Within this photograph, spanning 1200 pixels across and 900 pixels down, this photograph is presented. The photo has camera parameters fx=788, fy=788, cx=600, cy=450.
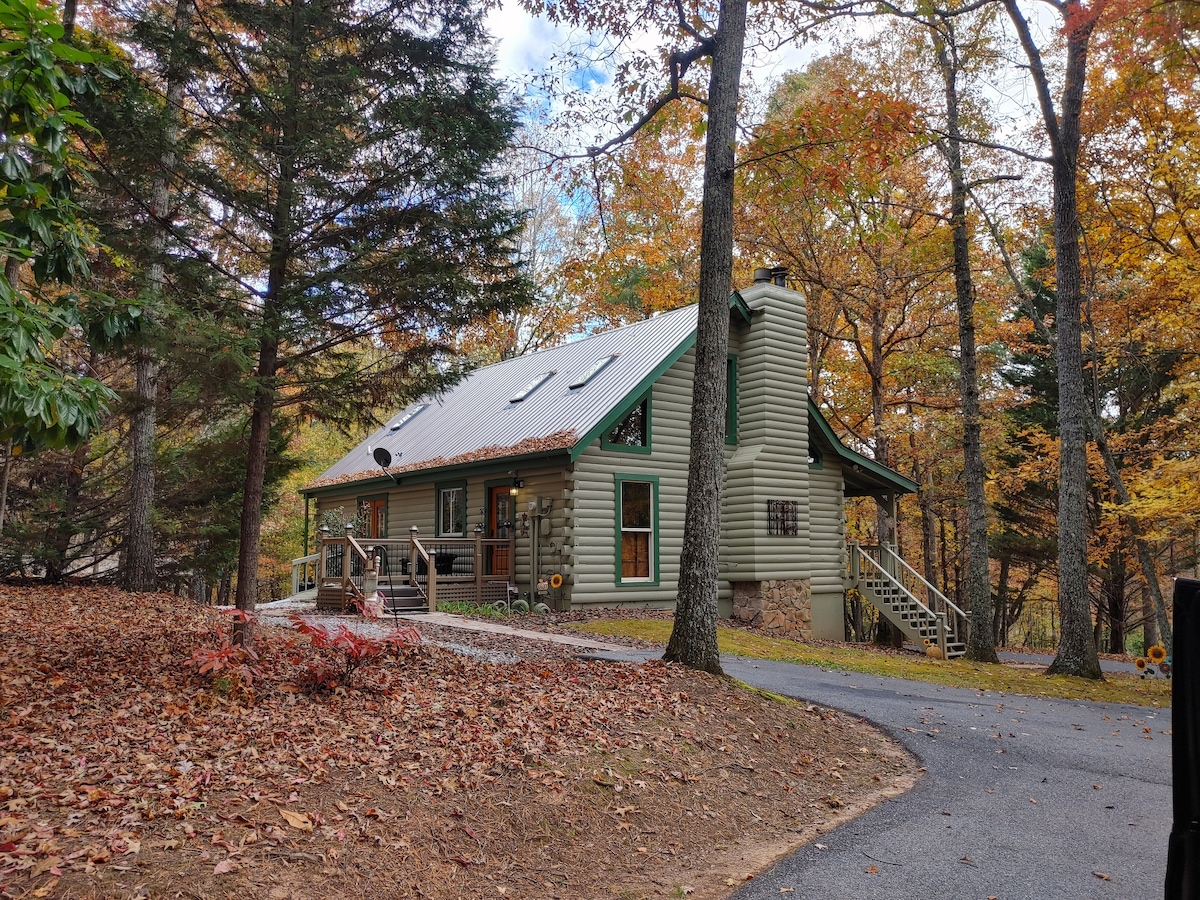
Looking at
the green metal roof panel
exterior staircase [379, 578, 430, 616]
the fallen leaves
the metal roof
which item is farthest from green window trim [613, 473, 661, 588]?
the fallen leaves

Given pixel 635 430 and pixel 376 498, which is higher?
pixel 635 430

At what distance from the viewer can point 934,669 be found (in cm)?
1271

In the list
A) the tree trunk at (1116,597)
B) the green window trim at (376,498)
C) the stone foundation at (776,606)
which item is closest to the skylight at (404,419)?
the green window trim at (376,498)

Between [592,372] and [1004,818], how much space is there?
13.1 metres

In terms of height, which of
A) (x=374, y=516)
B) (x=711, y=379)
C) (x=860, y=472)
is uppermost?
(x=711, y=379)

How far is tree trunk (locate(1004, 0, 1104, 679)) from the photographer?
11703 mm

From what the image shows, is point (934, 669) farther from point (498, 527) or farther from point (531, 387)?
point (531, 387)

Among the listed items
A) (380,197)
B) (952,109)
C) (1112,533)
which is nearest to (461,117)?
(380,197)

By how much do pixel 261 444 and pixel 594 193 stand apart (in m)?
5.75

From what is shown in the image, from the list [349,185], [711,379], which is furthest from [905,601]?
[349,185]

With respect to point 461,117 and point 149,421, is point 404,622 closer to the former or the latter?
point 149,421

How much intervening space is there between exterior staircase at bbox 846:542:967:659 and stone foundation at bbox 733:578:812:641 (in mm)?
2177

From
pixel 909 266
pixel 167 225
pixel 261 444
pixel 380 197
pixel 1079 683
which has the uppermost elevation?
pixel 909 266

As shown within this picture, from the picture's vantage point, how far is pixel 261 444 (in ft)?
25.8
